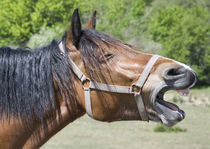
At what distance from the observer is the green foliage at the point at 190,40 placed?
2925 centimetres

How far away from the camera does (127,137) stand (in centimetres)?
841

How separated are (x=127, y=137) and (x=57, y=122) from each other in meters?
6.29

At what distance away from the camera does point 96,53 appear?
230cm

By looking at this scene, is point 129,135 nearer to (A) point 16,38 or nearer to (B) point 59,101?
(B) point 59,101

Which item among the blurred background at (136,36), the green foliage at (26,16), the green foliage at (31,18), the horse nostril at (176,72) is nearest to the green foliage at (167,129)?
the blurred background at (136,36)

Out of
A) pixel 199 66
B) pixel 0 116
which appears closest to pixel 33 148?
pixel 0 116

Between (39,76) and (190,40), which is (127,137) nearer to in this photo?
(39,76)

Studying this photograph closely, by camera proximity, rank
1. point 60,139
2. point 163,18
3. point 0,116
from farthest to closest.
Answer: point 163,18, point 60,139, point 0,116

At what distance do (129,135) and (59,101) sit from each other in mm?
6509

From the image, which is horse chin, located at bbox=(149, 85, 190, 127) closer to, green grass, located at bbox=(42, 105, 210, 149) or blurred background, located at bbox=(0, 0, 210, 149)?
green grass, located at bbox=(42, 105, 210, 149)

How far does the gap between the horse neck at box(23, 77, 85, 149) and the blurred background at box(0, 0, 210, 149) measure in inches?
237

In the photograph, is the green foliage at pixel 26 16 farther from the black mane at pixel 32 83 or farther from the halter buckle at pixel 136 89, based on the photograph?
the halter buckle at pixel 136 89

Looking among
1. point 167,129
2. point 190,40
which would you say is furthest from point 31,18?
point 167,129

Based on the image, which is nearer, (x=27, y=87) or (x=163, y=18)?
(x=27, y=87)
